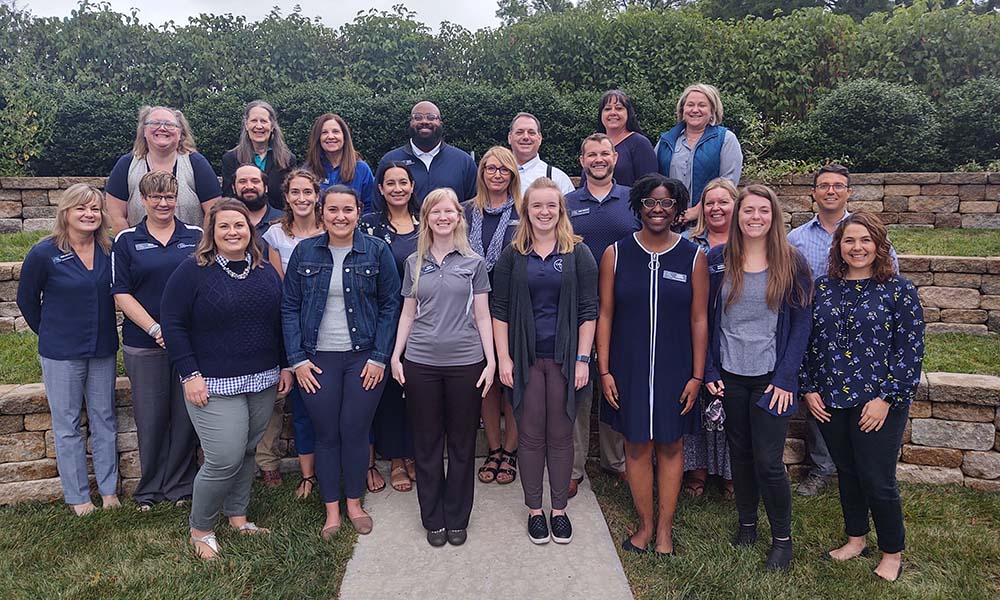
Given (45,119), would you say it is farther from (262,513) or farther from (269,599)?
(269,599)

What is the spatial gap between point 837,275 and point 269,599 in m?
2.96

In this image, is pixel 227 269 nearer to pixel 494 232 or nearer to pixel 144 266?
pixel 144 266

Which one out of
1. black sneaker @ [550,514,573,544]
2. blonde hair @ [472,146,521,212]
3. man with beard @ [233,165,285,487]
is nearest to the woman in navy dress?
black sneaker @ [550,514,573,544]

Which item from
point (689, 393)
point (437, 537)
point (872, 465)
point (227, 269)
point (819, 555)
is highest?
point (227, 269)

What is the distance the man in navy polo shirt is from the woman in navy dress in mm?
466

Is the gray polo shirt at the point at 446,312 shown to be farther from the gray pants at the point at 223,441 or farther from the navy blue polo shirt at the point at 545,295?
the gray pants at the point at 223,441

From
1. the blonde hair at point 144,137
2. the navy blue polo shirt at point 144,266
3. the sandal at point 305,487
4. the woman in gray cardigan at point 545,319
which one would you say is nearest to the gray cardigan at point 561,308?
the woman in gray cardigan at point 545,319

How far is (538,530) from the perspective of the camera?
330 cm

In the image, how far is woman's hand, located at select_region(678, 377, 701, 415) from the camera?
3.05 meters

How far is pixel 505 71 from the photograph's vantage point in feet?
33.0

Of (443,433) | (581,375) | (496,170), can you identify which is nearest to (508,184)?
(496,170)

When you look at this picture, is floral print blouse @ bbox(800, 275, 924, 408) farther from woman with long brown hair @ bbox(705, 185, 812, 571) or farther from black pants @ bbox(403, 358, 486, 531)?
black pants @ bbox(403, 358, 486, 531)

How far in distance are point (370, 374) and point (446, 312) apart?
50cm

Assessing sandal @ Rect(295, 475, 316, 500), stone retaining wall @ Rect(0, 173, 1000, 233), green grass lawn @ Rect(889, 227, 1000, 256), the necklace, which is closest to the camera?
the necklace
